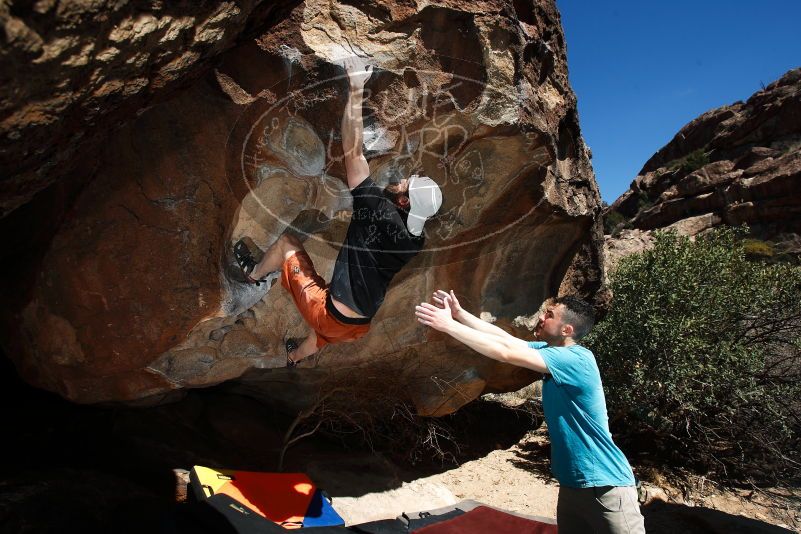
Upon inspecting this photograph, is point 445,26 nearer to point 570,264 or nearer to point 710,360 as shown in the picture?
point 570,264

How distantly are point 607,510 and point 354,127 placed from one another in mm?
2403

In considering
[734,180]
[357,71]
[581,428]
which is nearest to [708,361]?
[581,428]

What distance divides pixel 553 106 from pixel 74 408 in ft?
14.3

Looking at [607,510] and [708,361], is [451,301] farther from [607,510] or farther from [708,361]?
[708,361]

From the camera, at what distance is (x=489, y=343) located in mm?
2605

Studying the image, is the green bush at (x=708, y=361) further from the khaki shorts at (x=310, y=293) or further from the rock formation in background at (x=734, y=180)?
the rock formation in background at (x=734, y=180)

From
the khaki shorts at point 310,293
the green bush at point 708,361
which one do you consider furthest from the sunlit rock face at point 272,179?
the green bush at point 708,361

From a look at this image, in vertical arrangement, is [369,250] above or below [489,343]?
above

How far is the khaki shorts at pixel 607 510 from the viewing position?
2695mm

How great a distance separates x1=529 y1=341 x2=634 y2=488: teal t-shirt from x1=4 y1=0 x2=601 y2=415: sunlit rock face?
1546 mm

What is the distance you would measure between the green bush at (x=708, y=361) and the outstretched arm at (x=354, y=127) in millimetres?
4521

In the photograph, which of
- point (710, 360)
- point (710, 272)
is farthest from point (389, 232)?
point (710, 272)

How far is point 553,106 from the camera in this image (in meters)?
4.05

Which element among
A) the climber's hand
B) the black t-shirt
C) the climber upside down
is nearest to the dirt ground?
the climber upside down
